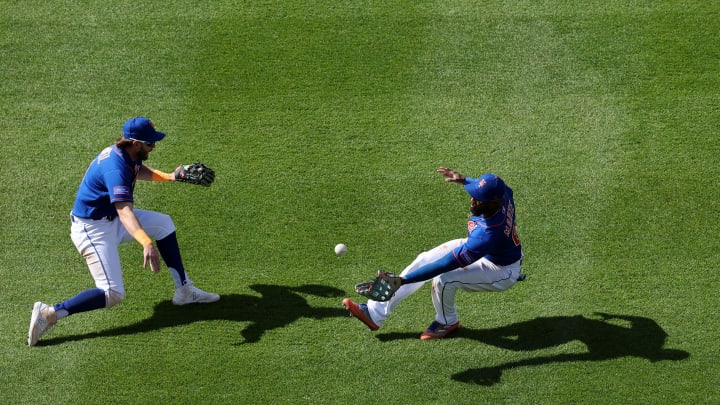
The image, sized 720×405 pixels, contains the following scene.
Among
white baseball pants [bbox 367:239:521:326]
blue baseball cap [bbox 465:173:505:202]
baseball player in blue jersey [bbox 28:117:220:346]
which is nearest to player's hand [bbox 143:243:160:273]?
baseball player in blue jersey [bbox 28:117:220:346]

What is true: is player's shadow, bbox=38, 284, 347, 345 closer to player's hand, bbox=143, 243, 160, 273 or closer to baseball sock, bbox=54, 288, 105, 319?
baseball sock, bbox=54, 288, 105, 319

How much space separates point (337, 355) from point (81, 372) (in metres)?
2.00

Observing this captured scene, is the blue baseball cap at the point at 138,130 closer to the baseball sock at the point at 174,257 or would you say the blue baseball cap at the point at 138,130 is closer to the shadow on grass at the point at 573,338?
the baseball sock at the point at 174,257

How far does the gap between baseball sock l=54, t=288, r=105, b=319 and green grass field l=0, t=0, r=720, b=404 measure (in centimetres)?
30

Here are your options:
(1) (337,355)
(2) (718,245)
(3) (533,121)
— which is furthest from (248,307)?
(2) (718,245)

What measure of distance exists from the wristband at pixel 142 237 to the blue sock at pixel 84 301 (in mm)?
677

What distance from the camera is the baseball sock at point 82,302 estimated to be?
6965 millimetres

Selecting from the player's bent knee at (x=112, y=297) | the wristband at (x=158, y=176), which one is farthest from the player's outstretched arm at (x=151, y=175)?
the player's bent knee at (x=112, y=297)

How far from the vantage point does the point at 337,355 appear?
6961mm

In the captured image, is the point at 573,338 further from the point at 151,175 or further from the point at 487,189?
the point at 151,175

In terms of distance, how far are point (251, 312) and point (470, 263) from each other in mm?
1990

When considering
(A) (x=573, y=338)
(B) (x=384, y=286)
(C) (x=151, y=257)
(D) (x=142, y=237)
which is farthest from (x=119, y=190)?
(A) (x=573, y=338)

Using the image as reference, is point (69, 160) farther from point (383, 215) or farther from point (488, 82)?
point (488, 82)

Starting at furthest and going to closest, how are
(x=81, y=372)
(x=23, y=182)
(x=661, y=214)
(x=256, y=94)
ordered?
(x=256, y=94)
(x=23, y=182)
(x=661, y=214)
(x=81, y=372)
